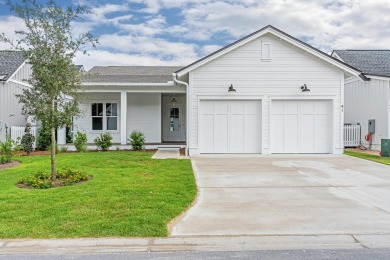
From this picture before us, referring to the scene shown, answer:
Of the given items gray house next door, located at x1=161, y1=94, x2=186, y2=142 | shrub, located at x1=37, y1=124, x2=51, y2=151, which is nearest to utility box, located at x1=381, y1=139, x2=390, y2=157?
gray house next door, located at x1=161, y1=94, x2=186, y2=142

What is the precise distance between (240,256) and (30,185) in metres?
5.65

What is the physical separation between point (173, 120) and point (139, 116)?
2.21 m

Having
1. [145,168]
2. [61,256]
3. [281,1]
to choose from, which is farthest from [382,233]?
[281,1]

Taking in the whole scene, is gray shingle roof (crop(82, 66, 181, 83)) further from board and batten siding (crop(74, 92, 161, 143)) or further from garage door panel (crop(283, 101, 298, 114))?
garage door panel (crop(283, 101, 298, 114))

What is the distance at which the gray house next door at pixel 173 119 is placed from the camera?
1952 cm

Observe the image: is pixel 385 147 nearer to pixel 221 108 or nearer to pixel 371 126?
pixel 371 126

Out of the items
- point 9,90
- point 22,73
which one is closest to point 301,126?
point 9,90

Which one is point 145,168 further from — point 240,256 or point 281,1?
point 281,1

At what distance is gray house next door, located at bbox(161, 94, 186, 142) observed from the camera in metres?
19.5

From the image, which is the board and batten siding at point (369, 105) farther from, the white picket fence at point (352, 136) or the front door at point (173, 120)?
the front door at point (173, 120)

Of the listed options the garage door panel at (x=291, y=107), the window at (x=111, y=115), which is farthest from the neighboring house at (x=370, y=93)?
the window at (x=111, y=115)

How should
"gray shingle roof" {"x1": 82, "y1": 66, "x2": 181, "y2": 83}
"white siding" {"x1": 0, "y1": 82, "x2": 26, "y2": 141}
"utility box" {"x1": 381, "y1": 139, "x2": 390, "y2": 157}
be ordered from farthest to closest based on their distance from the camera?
"gray shingle roof" {"x1": 82, "y1": 66, "x2": 181, "y2": 83} < "white siding" {"x1": 0, "y1": 82, "x2": 26, "y2": 141} < "utility box" {"x1": 381, "y1": 139, "x2": 390, "y2": 157}

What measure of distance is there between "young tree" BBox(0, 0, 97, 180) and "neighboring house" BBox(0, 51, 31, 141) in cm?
986

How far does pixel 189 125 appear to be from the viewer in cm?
1402
